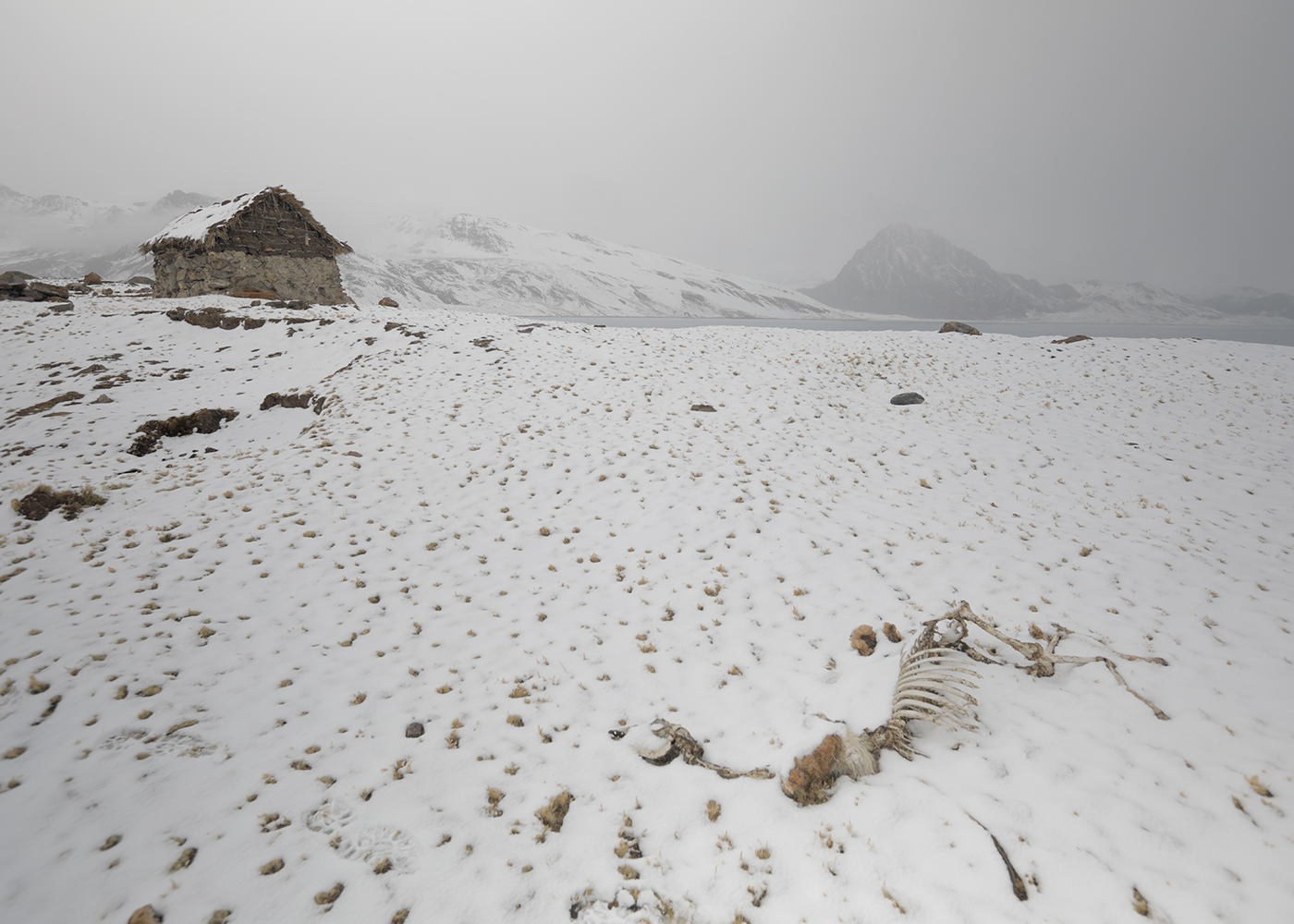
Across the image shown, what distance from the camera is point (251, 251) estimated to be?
29.2 m

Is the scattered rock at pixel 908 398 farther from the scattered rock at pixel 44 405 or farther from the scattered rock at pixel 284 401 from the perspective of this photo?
the scattered rock at pixel 44 405

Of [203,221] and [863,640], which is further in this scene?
[203,221]

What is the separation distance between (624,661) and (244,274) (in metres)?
36.9

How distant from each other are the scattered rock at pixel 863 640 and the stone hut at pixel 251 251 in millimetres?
38345

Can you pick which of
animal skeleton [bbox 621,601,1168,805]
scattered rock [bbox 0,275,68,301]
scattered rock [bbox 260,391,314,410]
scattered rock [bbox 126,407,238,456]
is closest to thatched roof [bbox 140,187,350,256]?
scattered rock [bbox 0,275,68,301]

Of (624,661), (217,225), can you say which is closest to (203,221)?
(217,225)

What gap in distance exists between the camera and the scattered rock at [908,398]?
16797 millimetres

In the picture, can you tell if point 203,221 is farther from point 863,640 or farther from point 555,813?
point 863,640

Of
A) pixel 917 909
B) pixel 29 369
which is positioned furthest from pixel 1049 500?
pixel 29 369

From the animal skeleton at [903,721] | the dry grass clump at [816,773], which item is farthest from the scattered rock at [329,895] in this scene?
the dry grass clump at [816,773]

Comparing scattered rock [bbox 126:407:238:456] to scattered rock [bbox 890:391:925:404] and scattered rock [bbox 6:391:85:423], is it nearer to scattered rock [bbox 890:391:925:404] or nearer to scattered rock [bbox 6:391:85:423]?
scattered rock [bbox 6:391:85:423]

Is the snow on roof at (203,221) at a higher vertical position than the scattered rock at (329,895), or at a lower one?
higher

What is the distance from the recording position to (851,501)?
10586mm

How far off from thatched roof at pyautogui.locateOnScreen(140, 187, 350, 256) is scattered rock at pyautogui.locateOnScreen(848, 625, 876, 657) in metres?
36.1
